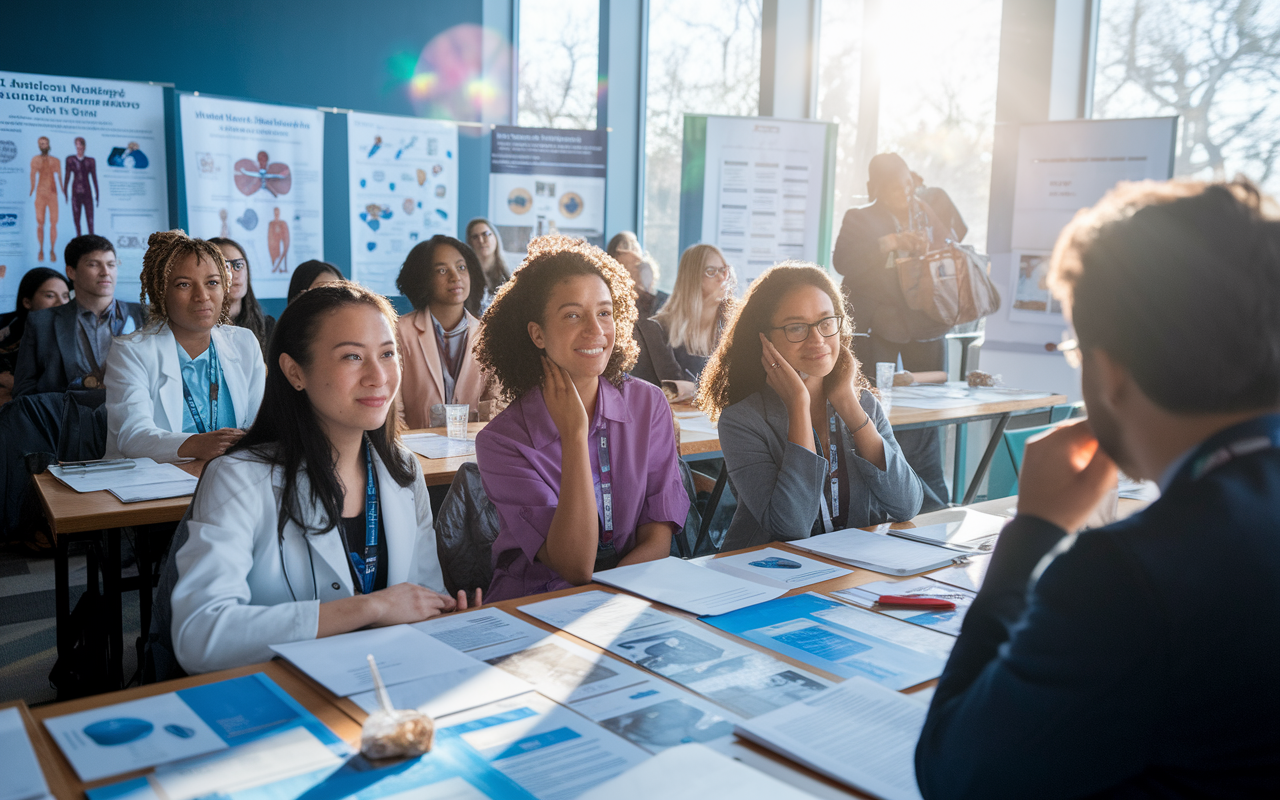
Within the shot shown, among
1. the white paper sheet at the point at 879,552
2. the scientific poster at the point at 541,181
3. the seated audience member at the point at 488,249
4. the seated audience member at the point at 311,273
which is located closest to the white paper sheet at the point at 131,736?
the white paper sheet at the point at 879,552

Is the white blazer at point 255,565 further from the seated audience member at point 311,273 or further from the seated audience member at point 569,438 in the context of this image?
the seated audience member at point 311,273

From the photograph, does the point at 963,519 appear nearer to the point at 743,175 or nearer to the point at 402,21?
the point at 743,175

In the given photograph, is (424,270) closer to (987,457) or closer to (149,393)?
(149,393)

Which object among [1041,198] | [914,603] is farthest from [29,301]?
[1041,198]

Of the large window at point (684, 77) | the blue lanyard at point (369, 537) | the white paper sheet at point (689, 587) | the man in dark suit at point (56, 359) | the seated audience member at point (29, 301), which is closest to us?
the white paper sheet at point (689, 587)

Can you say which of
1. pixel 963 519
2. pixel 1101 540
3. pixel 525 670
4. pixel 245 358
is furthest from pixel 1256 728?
pixel 245 358

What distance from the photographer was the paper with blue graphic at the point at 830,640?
1.30 metres

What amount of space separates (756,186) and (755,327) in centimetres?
436

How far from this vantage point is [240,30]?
6.14 m

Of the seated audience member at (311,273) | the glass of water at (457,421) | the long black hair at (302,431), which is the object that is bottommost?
the glass of water at (457,421)

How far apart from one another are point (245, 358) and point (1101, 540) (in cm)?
331

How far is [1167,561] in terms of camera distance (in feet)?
2.10

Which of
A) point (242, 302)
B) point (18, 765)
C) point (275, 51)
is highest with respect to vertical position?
point (275, 51)

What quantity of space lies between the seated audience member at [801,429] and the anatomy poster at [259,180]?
471 centimetres
